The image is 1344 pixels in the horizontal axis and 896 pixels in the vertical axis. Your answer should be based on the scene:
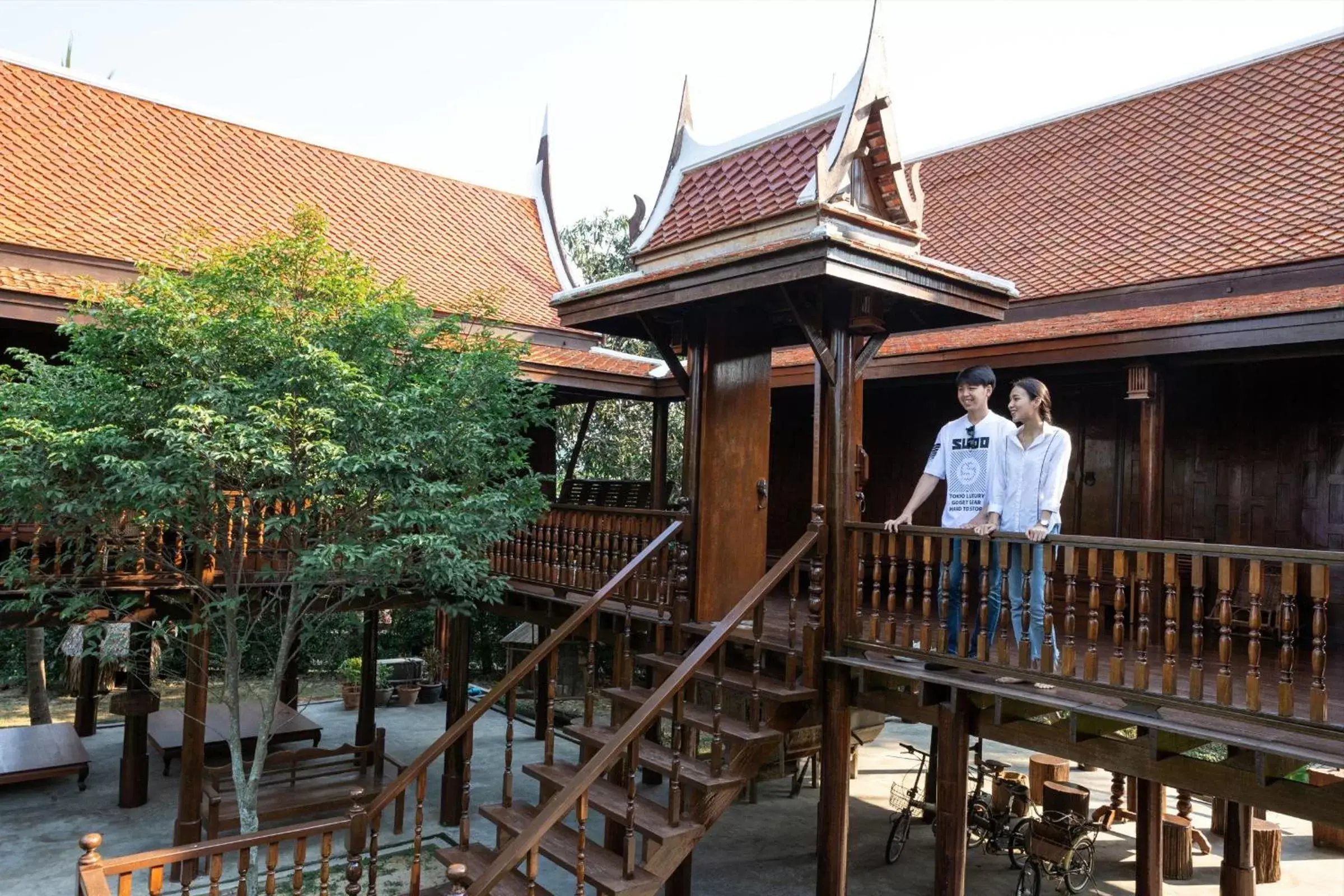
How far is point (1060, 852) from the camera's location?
8266mm

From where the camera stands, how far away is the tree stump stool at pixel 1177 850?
30.0 ft

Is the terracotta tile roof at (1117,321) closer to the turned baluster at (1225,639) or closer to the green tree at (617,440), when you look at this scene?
the turned baluster at (1225,639)

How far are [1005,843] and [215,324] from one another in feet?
28.5

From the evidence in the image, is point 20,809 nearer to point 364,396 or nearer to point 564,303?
point 364,396

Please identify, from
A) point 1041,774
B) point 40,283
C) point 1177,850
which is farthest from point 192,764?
point 1177,850

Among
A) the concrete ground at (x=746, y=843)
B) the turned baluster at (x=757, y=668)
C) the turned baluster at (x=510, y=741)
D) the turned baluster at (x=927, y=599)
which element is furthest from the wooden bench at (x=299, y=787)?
the turned baluster at (x=927, y=599)

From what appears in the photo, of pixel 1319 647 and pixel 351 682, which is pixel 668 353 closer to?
pixel 1319 647

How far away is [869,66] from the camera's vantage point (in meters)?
5.67

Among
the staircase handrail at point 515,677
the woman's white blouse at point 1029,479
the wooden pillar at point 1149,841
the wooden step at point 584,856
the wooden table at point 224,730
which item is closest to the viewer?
the woman's white blouse at point 1029,479

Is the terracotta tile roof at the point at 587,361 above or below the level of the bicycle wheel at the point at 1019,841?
above

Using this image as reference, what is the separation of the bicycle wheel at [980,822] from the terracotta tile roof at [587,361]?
18.8 feet

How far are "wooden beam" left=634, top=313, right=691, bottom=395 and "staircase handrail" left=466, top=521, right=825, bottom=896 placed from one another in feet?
5.70

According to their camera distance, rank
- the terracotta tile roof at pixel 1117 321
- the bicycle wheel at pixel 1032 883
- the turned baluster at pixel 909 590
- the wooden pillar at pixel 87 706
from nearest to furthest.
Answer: the turned baluster at pixel 909 590 → the terracotta tile roof at pixel 1117 321 → the bicycle wheel at pixel 1032 883 → the wooden pillar at pixel 87 706

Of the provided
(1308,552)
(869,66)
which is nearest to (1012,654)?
(1308,552)
